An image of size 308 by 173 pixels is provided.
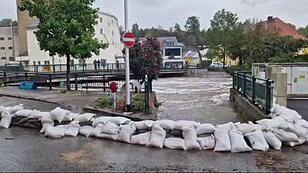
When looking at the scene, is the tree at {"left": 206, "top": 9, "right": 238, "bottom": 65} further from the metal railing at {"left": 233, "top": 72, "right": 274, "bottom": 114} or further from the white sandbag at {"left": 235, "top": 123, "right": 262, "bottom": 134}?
the white sandbag at {"left": 235, "top": 123, "right": 262, "bottom": 134}

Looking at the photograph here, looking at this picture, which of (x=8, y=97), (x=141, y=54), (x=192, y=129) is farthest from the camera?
(x=8, y=97)

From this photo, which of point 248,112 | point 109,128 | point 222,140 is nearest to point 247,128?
point 222,140

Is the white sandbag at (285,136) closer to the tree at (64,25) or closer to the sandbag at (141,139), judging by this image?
the sandbag at (141,139)

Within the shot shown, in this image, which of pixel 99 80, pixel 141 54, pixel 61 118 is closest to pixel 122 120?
pixel 61 118

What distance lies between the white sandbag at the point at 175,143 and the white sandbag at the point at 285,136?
6.50ft

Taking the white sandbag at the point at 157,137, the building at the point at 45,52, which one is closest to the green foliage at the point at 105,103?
the white sandbag at the point at 157,137

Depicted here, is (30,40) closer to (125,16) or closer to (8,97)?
(8,97)

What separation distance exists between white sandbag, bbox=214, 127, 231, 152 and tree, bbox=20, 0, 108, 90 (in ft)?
42.6

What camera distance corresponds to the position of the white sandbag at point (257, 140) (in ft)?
→ 24.8

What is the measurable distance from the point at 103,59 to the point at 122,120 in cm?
5785

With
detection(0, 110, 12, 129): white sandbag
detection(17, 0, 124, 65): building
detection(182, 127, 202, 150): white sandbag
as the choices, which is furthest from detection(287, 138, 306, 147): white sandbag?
detection(17, 0, 124, 65): building

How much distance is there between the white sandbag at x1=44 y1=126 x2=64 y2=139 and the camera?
8.95 m

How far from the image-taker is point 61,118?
9570mm

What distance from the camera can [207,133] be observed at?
8.07m
